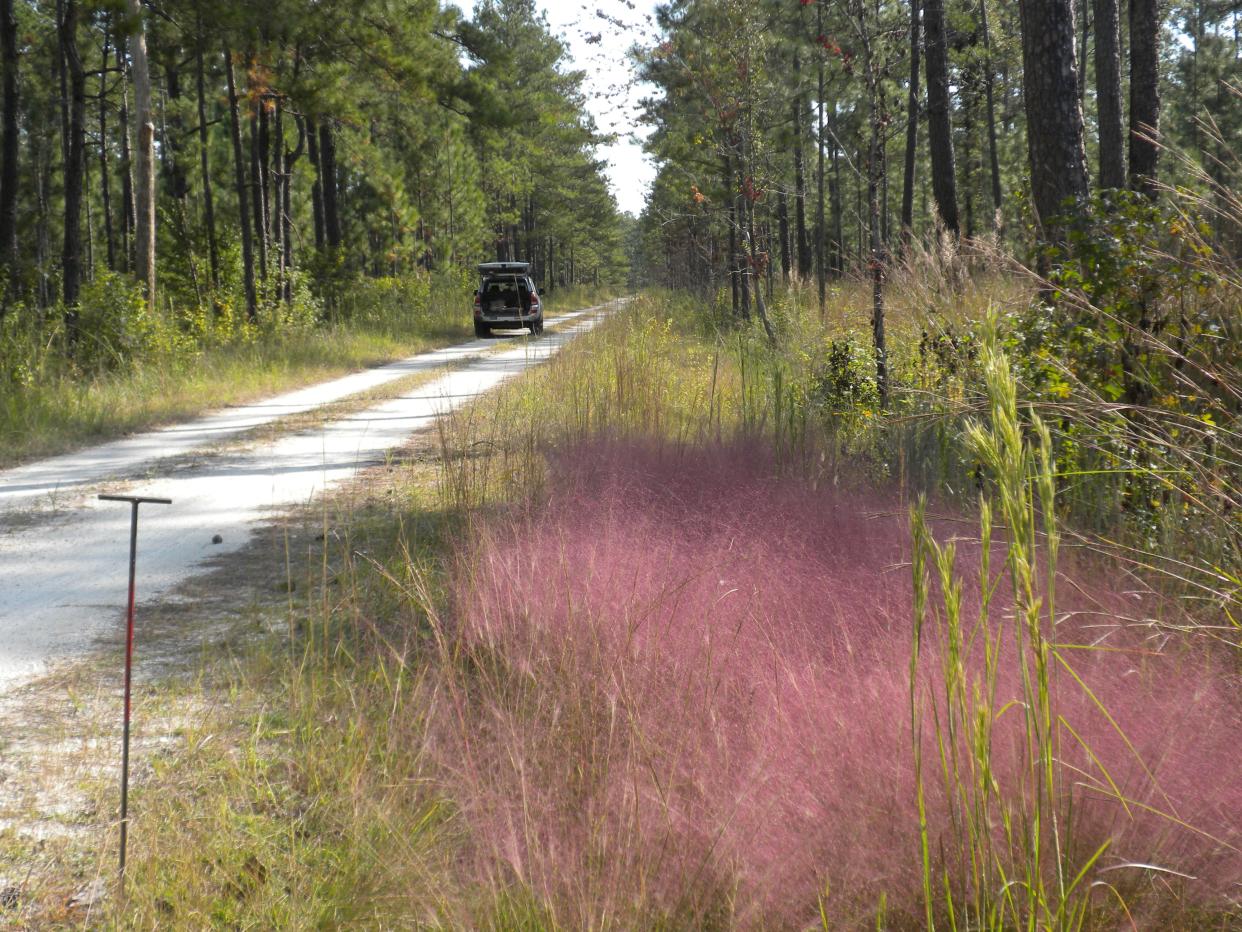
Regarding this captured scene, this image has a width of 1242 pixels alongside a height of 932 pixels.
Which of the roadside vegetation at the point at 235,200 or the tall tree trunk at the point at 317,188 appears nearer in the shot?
the roadside vegetation at the point at 235,200

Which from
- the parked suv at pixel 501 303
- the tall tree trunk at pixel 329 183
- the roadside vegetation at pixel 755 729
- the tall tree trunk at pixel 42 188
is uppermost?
the tall tree trunk at pixel 42 188

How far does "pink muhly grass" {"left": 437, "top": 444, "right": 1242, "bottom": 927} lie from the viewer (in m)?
1.62

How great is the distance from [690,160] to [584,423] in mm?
18372

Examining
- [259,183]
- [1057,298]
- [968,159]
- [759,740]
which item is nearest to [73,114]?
[259,183]

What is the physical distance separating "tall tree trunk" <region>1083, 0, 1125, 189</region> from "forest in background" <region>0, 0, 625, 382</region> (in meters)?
6.43

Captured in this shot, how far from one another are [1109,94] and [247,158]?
22.4 meters

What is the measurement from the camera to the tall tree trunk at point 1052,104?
22.9 feet

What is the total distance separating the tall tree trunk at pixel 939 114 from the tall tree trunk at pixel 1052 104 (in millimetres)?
8256

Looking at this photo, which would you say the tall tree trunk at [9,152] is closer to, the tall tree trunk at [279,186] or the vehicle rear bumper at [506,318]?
the tall tree trunk at [279,186]

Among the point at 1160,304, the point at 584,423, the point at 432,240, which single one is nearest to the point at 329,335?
the point at 584,423

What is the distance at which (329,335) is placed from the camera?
18.4 meters

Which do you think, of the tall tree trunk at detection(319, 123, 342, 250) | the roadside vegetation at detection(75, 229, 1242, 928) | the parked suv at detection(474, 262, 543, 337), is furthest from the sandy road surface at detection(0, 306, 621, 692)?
the tall tree trunk at detection(319, 123, 342, 250)

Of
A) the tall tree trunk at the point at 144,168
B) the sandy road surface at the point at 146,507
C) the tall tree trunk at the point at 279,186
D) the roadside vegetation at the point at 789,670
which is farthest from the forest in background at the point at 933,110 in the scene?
the tall tree trunk at the point at 279,186

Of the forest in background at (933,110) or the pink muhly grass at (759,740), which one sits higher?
the forest in background at (933,110)
